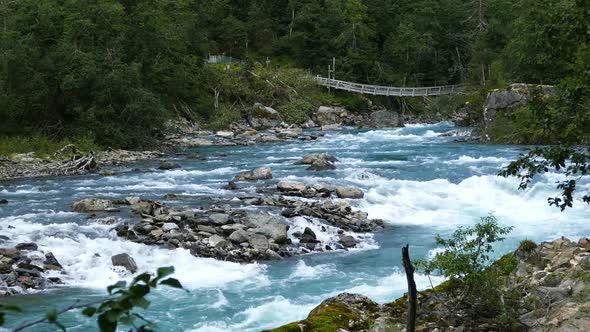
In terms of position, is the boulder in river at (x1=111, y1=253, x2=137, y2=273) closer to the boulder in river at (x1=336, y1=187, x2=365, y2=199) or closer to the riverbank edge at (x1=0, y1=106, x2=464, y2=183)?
the boulder in river at (x1=336, y1=187, x2=365, y2=199)

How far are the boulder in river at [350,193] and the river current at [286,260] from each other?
0.30m

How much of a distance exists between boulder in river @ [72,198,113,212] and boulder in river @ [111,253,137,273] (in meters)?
3.94

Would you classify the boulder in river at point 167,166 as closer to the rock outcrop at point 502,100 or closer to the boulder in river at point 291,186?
the boulder in river at point 291,186

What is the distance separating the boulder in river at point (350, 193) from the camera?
1966 centimetres

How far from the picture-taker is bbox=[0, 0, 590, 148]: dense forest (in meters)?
27.9

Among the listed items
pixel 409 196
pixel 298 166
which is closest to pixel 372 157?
pixel 298 166

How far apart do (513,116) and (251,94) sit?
39.1 metres

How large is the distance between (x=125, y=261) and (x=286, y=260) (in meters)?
3.37

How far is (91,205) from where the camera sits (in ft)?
55.9

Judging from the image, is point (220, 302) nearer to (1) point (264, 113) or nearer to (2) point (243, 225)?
(2) point (243, 225)

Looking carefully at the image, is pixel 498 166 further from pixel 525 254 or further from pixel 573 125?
pixel 573 125

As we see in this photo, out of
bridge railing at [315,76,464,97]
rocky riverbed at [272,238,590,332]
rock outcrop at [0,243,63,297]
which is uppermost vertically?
rocky riverbed at [272,238,590,332]

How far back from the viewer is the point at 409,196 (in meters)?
20.2

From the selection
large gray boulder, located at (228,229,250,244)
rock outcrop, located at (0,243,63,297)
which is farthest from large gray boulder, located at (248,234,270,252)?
rock outcrop, located at (0,243,63,297)
